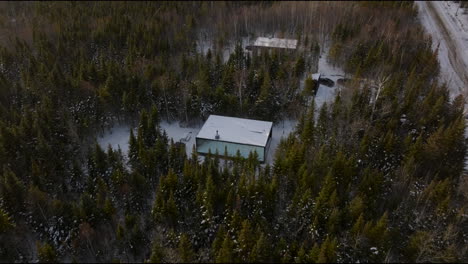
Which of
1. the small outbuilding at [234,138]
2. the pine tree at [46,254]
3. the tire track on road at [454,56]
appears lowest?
the pine tree at [46,254]

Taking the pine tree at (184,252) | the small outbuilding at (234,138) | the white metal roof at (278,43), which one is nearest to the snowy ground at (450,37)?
the small outbuilding at (234,138)

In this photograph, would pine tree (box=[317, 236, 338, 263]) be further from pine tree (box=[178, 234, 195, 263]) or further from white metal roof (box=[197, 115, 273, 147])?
white metal roof (box=[197, 115, 273, 147])

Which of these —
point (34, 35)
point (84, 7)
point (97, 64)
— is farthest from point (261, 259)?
point (84, 7)

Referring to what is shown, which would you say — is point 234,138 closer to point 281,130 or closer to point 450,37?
point 281,130

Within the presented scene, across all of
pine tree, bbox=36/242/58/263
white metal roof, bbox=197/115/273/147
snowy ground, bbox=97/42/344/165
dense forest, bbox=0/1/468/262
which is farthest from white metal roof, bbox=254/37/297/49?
pine tree, bbox=36/242/58/263

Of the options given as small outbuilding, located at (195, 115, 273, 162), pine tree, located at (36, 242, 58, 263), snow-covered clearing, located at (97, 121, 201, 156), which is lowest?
snow-covered clearing, located at (97, 121, 201, 156)

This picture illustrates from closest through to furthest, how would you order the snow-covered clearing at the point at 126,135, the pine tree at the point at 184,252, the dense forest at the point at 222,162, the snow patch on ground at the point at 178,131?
the pine tree at the point at 184,252, the dense forest at the point at 222,162, the snow-covered clearing at the point at 126,135, the snow patch on ground at the point at 178,131

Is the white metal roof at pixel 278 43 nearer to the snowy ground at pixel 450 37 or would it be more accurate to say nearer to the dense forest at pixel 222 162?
the dense forest at pixel 222 162
